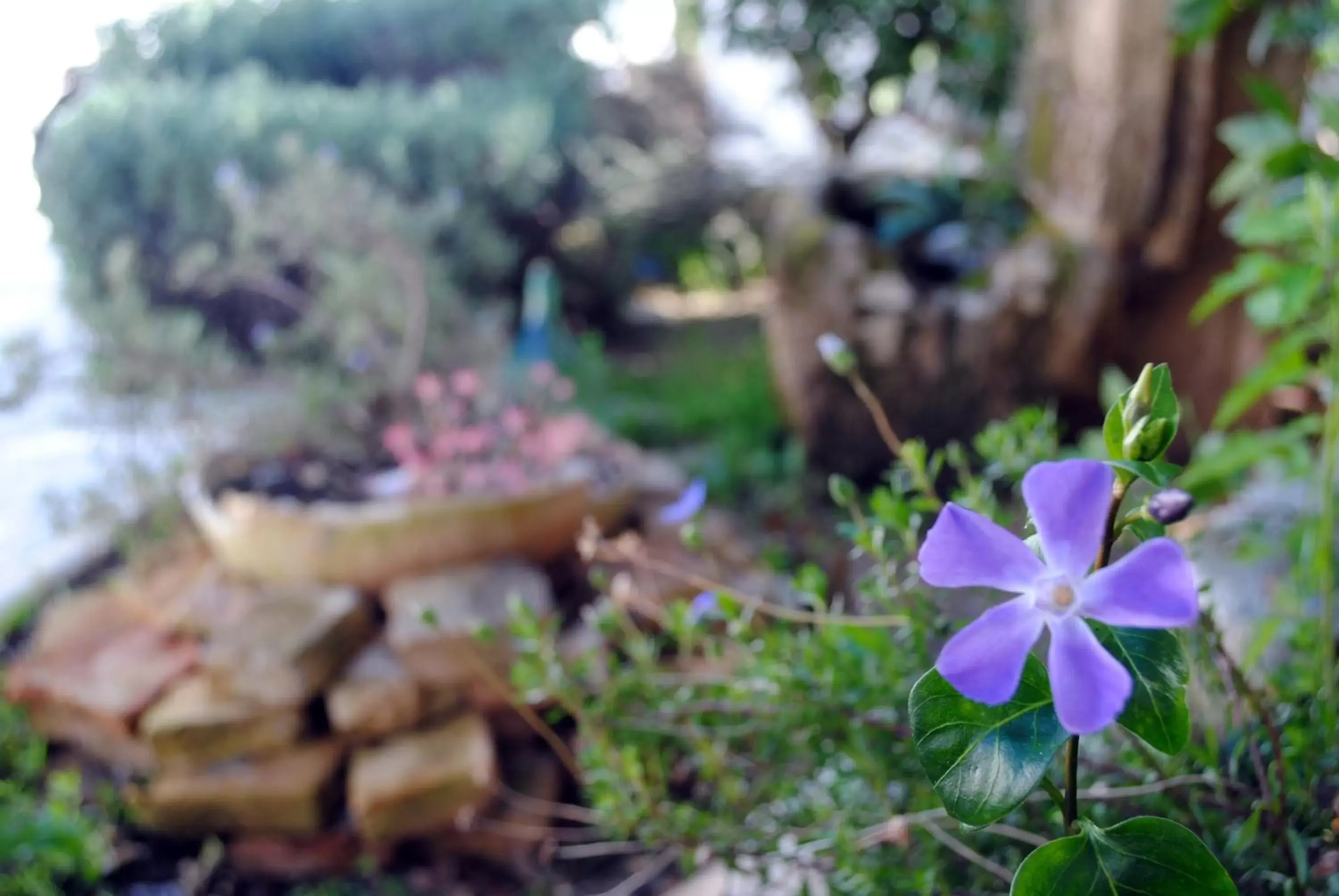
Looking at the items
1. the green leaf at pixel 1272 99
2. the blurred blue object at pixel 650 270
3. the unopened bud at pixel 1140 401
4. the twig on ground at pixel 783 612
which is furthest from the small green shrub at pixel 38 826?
the blurred blue object at pixel 650 270

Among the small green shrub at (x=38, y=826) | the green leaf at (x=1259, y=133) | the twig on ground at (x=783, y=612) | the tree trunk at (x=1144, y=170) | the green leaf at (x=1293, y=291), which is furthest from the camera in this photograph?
the tree trunk at (x=1144, y=170)

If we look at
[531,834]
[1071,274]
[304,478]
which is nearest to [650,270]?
[1071,274]

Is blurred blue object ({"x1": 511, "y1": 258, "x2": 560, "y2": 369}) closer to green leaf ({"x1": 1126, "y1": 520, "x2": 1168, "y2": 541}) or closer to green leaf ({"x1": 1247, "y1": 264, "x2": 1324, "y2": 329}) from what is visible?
green leaf ({"x1": 1247, "y1": 264, "x2": 1324, "y2": 329})

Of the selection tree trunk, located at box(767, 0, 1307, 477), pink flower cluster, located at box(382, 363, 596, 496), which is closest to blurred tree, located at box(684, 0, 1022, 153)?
tree trunk, located at box(767, 0, 1307, 477)

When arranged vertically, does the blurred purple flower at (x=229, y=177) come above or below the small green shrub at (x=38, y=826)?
above

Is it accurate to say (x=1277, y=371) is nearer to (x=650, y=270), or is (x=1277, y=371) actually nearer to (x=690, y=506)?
(x=690, y=506)

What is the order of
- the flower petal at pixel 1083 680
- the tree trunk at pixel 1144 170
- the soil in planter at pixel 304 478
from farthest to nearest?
the soil in planter at pixel 304 478
the tree trunk at pixel 1144 170
the flower petal at pixel 1083 680

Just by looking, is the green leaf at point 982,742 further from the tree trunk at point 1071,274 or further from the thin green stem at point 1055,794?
the tree trunk at point 1071,274

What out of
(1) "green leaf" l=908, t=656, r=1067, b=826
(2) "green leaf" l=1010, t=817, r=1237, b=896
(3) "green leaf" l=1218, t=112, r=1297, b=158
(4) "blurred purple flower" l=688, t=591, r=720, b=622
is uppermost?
(3) "green leaf" l=1218, t=112, r=1297, b=158
